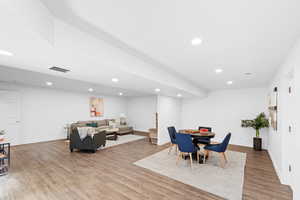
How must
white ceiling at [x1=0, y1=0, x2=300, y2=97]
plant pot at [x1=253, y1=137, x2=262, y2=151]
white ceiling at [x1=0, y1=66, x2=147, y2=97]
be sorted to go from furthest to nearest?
plant pot at [x1=253, y1=137, x2=262, y2=151] < white ceiling at [x1=0, y1=66, x2=147, y2=97] < white ceiling at [x1=0, y1=0, x2=300, y2=97]

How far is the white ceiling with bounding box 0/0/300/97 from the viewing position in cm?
123

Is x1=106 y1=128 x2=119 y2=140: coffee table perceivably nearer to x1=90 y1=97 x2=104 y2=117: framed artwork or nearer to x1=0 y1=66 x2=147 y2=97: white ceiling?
x1=90 y1=97 x2=104 y2=117: framed artwork

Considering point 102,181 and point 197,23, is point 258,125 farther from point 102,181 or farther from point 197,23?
point 102,181

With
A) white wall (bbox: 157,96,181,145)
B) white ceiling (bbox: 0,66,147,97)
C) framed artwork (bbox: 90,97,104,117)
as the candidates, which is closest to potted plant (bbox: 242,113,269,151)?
white wall (bbox: 157,96,181,145)

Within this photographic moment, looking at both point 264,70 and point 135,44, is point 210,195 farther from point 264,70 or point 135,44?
point 264,70

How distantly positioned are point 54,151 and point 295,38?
666cm

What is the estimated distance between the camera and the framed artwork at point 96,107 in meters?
7.89

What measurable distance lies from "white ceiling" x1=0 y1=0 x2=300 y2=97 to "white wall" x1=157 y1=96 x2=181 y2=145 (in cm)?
364

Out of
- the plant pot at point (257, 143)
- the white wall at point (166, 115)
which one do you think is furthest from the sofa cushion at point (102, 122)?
the plant pot at point (257, 143)

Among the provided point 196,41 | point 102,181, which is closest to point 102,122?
point 102,181

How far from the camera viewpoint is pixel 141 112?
30.4 feet

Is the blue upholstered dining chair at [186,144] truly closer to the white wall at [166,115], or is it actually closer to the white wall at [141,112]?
the white wall at [166,115]

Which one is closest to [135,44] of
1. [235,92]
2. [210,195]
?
[210,195]

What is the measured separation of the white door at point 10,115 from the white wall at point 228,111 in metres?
7.56
